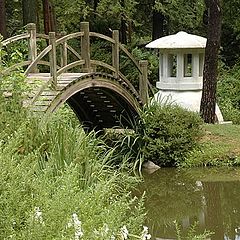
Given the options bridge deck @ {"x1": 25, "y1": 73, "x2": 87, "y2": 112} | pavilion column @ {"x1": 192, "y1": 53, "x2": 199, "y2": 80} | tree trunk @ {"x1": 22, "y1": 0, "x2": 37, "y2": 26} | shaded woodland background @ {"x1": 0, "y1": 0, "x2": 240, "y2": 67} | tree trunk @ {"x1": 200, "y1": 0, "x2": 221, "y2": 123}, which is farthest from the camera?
shaded woodland background @ {"x1": 0, "y1": 0, "x2": 240, "y2": 67}

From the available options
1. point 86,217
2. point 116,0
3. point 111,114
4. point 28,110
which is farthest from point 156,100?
point 86,217

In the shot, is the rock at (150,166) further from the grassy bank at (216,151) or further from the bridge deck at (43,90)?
the bridge deck at (43,90)

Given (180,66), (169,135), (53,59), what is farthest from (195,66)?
(53,59)

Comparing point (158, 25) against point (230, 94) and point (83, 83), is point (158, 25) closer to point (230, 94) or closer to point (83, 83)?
point (230, 94)

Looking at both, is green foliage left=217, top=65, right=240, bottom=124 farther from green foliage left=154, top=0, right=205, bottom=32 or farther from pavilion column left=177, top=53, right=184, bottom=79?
pavilion column left=177, top=53, right=184, bottom=79

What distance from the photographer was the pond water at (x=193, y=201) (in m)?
8.64

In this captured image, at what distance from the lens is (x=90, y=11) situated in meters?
21.7

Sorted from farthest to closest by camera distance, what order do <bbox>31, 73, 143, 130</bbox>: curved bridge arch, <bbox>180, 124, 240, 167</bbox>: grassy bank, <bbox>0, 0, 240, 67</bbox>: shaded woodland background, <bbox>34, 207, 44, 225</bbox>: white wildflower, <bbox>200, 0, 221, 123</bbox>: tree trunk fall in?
1. <bbox>0, 0, 240, 67</bbox>: shaded woodland background
2. <bbox>200, 0, 221, 123</bbox>: tree trunk
3. <bbox>180, 124, 240, 167</bbox>: grassy bank
4. <bbox>31, 73, 143, 130</bbox>: curved bridge arch
5. <bbox>34, 207, 44, 225</bbox>: white wildflower

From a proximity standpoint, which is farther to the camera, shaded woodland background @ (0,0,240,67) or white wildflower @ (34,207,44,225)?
shaded woodland background @ (0,0,240,67)

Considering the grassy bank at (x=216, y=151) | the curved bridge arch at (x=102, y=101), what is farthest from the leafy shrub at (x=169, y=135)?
the curved bridge arch at (x=102, y=101)

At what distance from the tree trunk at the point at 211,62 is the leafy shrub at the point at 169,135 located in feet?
5.35

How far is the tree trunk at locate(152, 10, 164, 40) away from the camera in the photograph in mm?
21766

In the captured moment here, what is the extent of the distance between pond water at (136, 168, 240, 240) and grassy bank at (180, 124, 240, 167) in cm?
26

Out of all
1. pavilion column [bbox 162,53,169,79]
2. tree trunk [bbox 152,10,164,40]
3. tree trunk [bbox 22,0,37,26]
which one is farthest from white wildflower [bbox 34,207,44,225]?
tree trunk [bbox 152,10,164,40]
